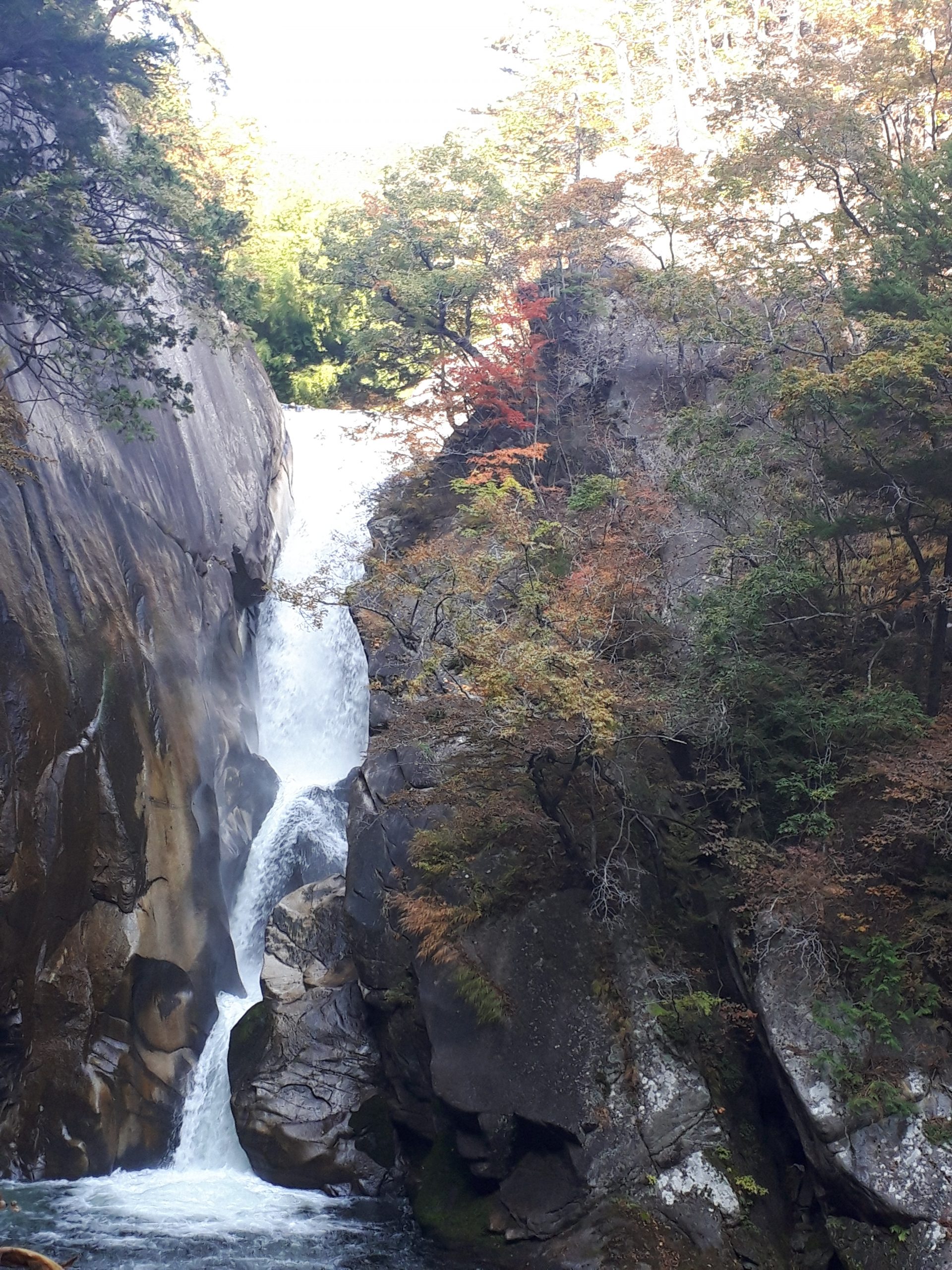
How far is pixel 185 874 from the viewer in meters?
13.4

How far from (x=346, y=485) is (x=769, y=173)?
12.4 m

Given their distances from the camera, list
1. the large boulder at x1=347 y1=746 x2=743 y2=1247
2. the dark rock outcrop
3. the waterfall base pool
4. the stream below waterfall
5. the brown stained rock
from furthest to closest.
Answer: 1. the dark rock outcrop
2. the stream below waterfall
3. the waterfall base pool
4. the large boulder at x1=347 y1=746 x2=743 y2=1247
5. the brown stained rock

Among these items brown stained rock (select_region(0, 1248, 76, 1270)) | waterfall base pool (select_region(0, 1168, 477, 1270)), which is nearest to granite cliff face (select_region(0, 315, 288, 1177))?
waterfall base pool (select_region(0, 1168, 477, 1270))

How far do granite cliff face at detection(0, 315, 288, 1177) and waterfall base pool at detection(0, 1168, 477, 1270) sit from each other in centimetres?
73

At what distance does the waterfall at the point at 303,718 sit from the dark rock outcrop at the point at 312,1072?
788mm

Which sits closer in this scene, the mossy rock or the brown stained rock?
the brown stained rock

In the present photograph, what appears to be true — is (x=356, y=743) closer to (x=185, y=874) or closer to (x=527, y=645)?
(x=185, y=874)

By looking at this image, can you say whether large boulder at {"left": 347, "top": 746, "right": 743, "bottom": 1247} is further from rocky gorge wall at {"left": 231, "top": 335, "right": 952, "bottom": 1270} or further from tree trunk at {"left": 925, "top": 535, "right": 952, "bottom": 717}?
tree trunk at {"left": 925, "top": 535, "right": 952, "bottom": 717}

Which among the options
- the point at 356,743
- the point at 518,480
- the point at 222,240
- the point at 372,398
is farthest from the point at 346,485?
the point at 222,240

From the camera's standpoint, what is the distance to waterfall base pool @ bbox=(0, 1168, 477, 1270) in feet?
29.4

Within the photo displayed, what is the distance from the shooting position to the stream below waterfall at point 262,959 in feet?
30.3

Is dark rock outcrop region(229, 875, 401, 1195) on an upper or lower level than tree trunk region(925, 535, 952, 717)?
lower

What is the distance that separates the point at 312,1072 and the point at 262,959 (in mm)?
3459

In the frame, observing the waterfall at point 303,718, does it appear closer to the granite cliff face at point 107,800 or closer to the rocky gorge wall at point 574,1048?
the granite cliff face at point 107,800
